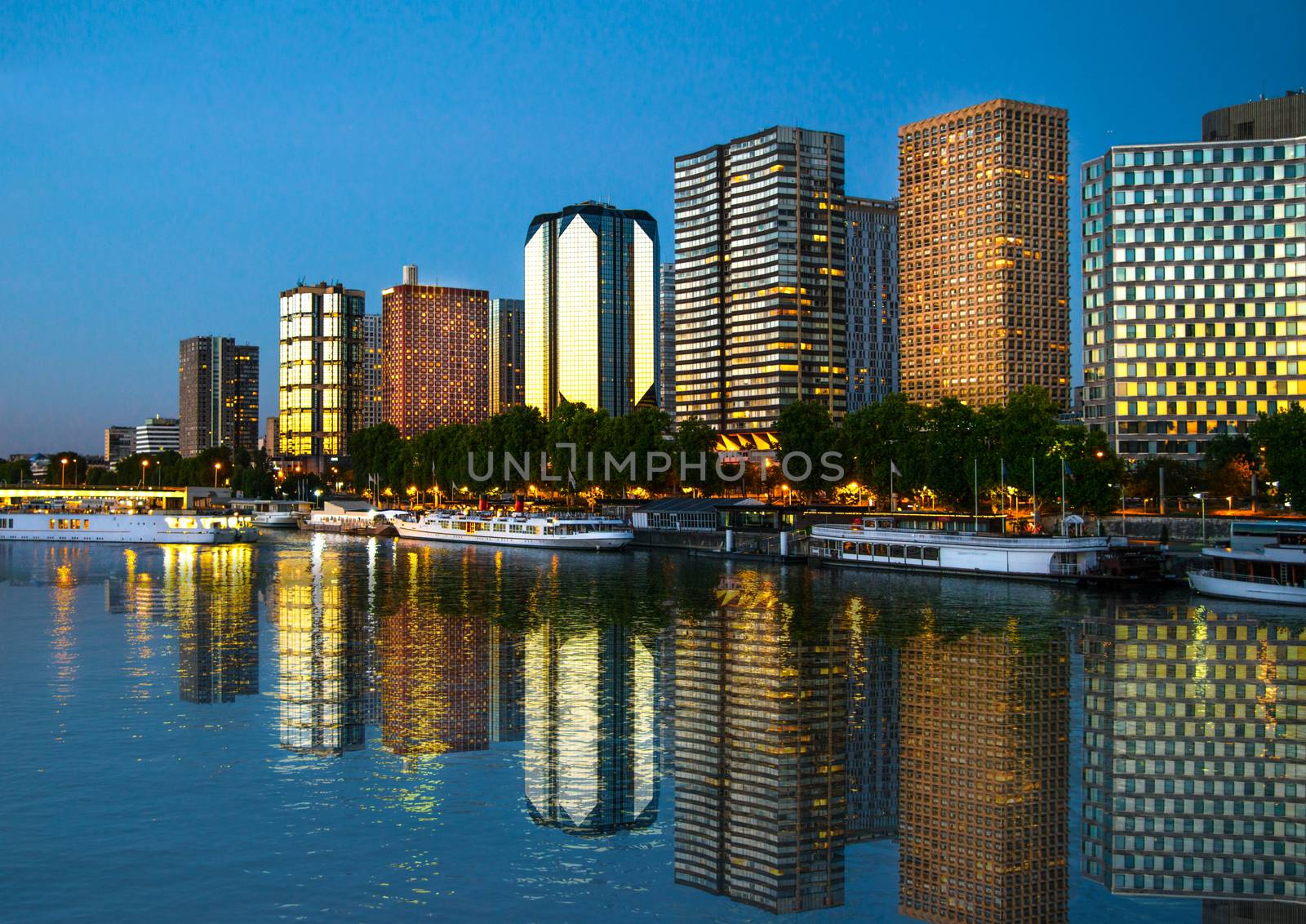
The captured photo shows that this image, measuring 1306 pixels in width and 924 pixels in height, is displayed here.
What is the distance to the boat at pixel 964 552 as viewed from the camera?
287 feet

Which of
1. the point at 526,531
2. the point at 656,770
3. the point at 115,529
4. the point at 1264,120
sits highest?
the point at 1264,120

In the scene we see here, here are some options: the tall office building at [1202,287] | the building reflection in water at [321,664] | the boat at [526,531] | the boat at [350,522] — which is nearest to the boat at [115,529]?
the boat at [350,522]

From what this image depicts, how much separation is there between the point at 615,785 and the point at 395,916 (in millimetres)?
9528

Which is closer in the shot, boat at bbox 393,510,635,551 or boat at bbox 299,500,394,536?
boat at bbox 393,510,635,551

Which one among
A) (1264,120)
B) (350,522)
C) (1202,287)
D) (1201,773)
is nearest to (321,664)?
(1201,773)

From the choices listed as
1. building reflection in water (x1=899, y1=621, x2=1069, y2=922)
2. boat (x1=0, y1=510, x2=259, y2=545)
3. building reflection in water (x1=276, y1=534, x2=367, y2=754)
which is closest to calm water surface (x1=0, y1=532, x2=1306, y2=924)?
building reflection in water (x1=899, y1=621, x2=1069, y2=922)

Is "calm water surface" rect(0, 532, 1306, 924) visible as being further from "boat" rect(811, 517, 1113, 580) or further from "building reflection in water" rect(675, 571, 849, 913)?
"boat" rect(811, 517, 1113, 580)

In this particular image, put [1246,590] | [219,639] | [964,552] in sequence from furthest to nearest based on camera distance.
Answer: [964,552]
[1246,590]
[219,639]

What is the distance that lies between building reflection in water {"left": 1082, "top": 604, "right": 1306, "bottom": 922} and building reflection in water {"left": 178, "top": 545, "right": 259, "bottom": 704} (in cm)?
3064

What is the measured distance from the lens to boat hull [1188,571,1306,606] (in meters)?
72.3

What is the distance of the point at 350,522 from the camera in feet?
611

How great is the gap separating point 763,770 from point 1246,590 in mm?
54855

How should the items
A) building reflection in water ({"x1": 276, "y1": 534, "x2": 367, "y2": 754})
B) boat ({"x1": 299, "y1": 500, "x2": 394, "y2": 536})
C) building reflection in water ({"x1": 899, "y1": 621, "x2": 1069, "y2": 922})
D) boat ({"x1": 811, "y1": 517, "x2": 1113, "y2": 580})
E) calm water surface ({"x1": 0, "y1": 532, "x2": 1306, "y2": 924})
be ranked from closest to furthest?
calm water surface ({"x1": 0, "y1": 532, "x2": 1306, "y2": 924}) < building reflection in water ({"x1": 899, "y1": 621, "x2": 1069, "y2": 922}) < building reflection in water ({"x1": 276, "y1": 534, "x2": 367, "y2": 754}) < boat ({"x1": 811, "y1": 517, "x2": 1113, "y2": 580}) < boat ({"x1": 299, "y1": 500, "x2": 394, "y2": 536})

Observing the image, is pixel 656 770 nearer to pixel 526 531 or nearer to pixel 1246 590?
pixel 1246 590
